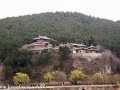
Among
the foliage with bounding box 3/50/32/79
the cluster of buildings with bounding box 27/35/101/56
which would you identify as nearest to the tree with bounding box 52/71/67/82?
the foliage with bounding box 3/50/32/79

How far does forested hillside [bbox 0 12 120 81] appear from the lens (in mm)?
54438

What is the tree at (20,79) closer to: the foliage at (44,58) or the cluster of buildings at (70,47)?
the foliage at (44,58)

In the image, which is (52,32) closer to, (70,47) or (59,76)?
(70,47)

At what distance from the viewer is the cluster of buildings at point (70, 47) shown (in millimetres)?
56297

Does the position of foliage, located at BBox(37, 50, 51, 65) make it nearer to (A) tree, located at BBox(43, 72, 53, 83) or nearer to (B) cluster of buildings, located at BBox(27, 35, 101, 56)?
(B) cluster of buildings, located at BBox(27, 35, 101, 56)

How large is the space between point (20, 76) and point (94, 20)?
54887mm

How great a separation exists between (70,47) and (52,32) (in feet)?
47.3

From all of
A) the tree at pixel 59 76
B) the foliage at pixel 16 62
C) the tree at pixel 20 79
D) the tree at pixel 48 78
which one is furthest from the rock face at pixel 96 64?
the tree at pixel 20 79

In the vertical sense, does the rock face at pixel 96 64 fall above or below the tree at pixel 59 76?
above

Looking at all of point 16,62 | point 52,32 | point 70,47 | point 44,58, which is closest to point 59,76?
point 44,58

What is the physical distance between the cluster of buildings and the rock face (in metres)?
1.10

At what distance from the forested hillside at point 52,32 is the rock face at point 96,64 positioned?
413 cm

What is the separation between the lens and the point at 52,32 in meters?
72.1

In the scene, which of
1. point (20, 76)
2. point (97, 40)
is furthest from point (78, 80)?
point (97, 40)
